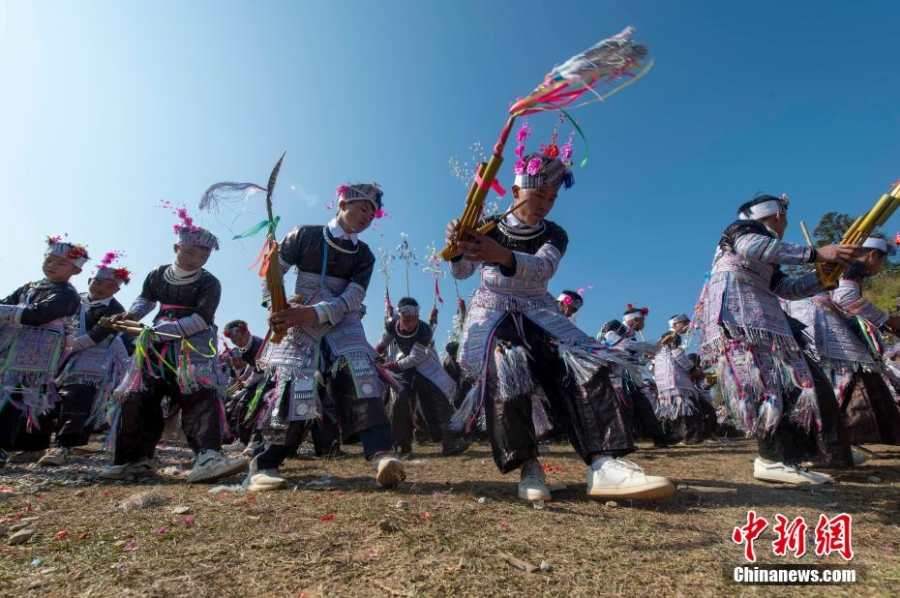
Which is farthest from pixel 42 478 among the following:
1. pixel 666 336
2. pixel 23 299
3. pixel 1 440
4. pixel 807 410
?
pixel 666 336

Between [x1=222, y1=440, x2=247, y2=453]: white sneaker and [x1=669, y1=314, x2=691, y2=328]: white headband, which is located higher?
[x1=669, y1=314, x2=691, y2=328]: white headband

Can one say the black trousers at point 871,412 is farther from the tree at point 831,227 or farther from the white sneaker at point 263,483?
the tree at point 831,227

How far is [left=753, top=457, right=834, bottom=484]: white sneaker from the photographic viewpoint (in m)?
3.08

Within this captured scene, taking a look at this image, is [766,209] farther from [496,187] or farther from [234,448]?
[234,448]

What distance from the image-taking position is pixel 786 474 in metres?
3.14

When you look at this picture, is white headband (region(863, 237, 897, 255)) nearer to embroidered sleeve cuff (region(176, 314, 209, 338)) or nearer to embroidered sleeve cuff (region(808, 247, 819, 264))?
embroidered sleeve cuff (region(808, 247, 819, 264))

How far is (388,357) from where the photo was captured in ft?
24.0

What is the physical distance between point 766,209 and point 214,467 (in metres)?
4.46

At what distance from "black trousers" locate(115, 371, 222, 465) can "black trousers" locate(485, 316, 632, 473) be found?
2227 mm

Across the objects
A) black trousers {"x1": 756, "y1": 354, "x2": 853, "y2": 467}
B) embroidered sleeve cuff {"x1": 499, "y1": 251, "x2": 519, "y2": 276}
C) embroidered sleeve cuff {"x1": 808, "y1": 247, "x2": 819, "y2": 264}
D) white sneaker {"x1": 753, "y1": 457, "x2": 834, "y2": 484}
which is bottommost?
white sneaker {"x1": 753, "y1": 457, "x2": 834, "y2": 484}

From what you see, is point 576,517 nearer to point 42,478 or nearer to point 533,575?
point 533,575

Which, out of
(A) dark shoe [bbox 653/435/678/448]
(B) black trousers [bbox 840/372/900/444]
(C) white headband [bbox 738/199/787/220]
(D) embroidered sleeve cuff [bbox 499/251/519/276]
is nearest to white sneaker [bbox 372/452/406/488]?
(D) embroidered sleeve cuff [bbox 499/251/519/276]

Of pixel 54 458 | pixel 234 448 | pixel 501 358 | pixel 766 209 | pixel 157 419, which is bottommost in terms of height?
pixel 234 448

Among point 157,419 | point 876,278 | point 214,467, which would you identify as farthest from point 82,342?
point 876,278
